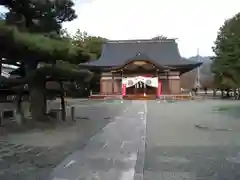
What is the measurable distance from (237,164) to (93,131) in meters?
5.32

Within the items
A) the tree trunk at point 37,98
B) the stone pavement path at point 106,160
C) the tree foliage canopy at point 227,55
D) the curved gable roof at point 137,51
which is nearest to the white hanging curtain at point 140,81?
the curved gable roof at point 137,51

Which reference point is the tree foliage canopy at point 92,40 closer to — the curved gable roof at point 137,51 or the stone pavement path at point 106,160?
the curved gable roof at point 137,51

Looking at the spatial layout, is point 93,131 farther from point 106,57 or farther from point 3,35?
point 106,57

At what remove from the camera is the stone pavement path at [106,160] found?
5.49m

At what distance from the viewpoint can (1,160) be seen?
21.6 ft

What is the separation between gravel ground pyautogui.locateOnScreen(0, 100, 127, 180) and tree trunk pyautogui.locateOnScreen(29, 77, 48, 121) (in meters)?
1.14

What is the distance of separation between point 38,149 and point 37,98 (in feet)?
14.5

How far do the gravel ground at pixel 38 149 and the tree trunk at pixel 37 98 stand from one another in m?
1.14

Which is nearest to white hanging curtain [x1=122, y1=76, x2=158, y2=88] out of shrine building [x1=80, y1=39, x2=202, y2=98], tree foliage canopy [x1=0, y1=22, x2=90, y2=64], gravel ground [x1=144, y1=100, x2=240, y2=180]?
shrine building [x1=80, y1=39, x2=202, y2=98]

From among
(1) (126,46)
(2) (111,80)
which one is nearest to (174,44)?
(1) (126,46)

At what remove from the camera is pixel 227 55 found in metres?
33.5

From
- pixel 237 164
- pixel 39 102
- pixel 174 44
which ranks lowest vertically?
pixel 237 164

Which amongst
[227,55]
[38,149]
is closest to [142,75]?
[227,55]

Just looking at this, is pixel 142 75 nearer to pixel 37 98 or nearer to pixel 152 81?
pixel 152 81
